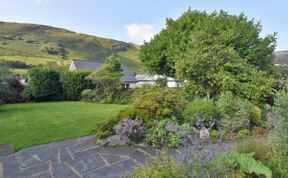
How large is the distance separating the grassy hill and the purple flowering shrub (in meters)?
44.7

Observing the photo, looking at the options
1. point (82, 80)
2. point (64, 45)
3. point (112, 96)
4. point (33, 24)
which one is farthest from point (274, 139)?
point (33, 24)

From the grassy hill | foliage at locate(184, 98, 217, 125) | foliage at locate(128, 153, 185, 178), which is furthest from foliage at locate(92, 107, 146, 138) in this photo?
the grassy hill

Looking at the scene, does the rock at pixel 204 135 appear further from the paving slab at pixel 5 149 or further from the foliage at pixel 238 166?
the paving slab at pixel 5 149

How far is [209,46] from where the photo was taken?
1109 centimetres

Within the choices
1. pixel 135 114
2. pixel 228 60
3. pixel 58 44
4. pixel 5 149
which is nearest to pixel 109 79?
pixel 228 60

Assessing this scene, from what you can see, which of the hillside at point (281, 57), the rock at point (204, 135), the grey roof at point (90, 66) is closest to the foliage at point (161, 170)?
the rock at point (204, 135)

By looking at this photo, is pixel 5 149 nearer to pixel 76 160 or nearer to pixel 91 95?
pixel 76 160

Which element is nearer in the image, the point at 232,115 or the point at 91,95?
the point at 232,115

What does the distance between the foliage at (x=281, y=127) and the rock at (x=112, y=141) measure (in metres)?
3.99

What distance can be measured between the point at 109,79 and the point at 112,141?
14601 millimetres

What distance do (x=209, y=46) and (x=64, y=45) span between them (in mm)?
61591

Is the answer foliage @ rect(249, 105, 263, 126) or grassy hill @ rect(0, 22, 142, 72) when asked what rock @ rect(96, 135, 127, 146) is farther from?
grassy hill @ rect(0, 22, 142, 72)

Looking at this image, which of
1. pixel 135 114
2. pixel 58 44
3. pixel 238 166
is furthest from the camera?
pixel 58 44

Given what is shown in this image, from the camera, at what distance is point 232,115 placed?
8.45 meters
